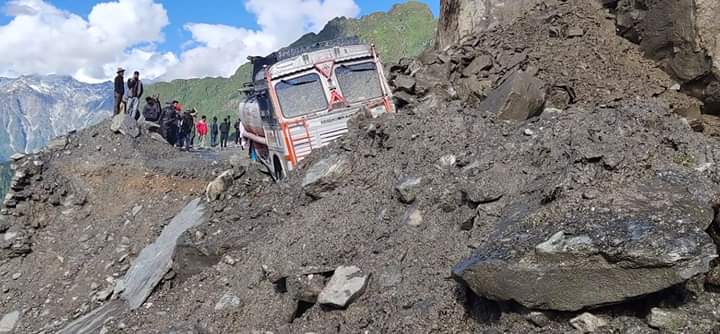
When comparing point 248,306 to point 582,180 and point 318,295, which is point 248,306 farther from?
point 582,180

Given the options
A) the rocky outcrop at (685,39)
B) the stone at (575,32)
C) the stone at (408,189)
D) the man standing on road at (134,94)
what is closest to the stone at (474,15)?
the stone at (575,32)

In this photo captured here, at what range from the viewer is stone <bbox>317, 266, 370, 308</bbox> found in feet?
17.6

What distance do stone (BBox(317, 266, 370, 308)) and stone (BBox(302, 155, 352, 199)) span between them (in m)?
2.55

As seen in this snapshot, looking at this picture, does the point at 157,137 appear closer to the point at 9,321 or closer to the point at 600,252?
the point at 9,321

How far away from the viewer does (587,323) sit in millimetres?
3955

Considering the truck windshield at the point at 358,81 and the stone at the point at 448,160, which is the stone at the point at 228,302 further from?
the truck windshield at the point at 358,81

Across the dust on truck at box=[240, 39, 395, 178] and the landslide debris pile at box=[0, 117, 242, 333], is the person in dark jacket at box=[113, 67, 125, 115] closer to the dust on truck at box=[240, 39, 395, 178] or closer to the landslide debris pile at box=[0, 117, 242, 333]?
the landslide debris pile at box=[0, 117, 242, 333]

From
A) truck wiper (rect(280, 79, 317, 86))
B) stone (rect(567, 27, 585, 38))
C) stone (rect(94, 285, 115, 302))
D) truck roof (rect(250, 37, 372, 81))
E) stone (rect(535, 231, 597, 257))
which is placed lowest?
stone (rect(94, 285, 115, 302))

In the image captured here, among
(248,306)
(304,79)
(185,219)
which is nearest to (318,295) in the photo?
(248,306)

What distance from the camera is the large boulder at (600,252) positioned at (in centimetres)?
379

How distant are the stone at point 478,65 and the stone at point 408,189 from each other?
450cm

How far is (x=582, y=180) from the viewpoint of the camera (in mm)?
4875

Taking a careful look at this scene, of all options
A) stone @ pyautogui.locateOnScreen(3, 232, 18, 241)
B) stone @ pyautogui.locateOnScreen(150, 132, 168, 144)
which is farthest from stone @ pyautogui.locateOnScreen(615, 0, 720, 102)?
stone @ pyautogui.locateOnScreen(3, 232, 18, 241)

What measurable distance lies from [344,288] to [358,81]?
22.5 feet
